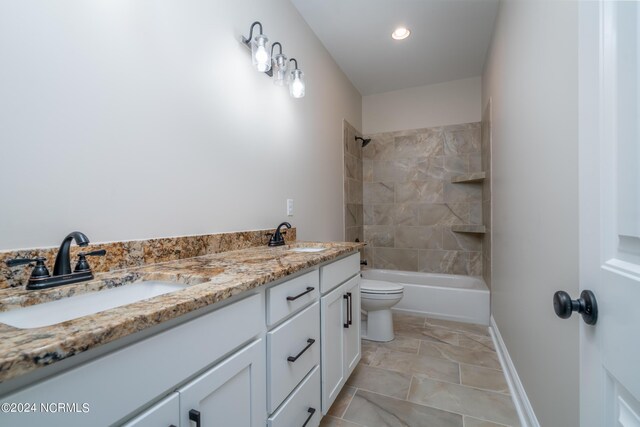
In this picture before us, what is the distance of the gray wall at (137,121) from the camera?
78cm

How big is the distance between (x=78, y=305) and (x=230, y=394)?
0.46m

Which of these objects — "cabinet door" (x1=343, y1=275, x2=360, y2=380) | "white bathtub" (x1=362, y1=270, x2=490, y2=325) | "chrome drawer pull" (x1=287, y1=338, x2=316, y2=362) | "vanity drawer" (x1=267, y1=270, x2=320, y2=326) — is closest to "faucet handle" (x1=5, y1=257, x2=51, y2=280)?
"vanity drawer" (x1=267, y1=270, x2=320, y2=326)

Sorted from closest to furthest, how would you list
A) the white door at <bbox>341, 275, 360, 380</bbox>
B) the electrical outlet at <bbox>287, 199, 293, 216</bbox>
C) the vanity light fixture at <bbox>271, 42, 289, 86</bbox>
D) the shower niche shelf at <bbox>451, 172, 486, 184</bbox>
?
the white door at <bbox>341, 275, 360, 380</bbox>, the vanity light fixture at <bbox>271, 42, 289, 86</bbox>, the electrical outlet at <bbox>287, 199, 293, 216</bbox>, the shower niche shelf at <bbox>451, 172, 486, 184</bbox>

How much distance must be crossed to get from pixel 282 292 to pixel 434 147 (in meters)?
2.92

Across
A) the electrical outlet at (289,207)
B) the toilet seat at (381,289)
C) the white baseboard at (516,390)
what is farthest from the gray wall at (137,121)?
the white baseboard at (516,390)

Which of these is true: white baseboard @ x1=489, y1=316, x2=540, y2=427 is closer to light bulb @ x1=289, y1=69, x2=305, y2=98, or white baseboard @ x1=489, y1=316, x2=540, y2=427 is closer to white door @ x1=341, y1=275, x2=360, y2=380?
white door @ x1=341, y1=275, x2=360, y2=380

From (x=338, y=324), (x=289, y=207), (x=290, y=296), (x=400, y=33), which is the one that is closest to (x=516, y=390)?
(x=338, y=324)

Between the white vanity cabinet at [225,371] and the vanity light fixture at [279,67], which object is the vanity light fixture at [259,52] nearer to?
the vanity light fixture at [279,67]

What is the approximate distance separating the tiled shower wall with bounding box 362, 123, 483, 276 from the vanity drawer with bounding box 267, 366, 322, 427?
2.44 m

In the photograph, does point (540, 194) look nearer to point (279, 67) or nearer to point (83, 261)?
point (279, 67)

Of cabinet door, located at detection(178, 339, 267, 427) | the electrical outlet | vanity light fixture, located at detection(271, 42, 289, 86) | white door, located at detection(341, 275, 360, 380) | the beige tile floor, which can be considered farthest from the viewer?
the electrical outlet

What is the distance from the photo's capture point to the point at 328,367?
1.33m

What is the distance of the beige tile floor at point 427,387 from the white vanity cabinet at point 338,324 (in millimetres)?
161

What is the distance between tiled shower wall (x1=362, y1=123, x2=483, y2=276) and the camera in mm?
3152
